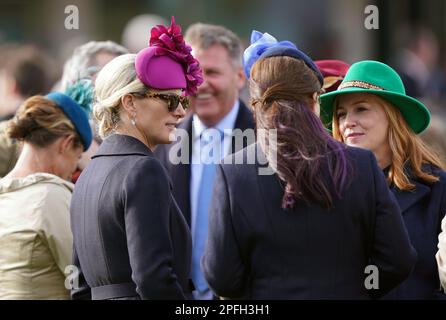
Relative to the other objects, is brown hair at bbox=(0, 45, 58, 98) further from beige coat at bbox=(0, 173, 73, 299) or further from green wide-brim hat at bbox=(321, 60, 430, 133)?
green wide-brim hat at bbox=(321, 60, 430, 133)

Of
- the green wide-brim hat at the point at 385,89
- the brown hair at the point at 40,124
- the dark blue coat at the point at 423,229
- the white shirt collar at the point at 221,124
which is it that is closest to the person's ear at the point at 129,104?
the brown hair at the point at 40,124

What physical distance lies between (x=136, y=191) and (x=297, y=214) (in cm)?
59

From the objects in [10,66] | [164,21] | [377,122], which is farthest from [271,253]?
[164,21]

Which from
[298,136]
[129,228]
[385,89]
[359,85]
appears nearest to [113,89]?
[129,228]

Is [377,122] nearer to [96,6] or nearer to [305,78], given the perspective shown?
[305,78]

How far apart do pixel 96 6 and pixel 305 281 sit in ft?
42.0

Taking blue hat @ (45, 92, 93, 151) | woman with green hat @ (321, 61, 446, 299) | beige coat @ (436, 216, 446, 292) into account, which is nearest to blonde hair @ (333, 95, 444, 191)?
woman with green hat @ (321, 61, 446, 299)

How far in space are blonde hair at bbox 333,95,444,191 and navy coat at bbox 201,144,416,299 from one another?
2.32ft

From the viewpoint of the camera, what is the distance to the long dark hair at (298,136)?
358 cm

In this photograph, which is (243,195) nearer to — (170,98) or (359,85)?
(170,98)

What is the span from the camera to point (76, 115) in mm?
4781

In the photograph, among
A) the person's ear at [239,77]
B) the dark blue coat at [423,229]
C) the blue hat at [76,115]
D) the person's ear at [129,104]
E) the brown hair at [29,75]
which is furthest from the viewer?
the brown hair at [29,75]

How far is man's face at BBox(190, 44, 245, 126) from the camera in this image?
5945 millimetres

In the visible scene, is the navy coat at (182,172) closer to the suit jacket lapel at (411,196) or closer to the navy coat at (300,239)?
the suit jacket lapel at (411,196)
